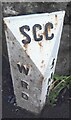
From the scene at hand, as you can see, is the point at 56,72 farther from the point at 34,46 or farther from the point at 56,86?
the point at 34,46

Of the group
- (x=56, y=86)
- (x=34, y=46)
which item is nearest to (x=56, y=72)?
(x=56, y=86)

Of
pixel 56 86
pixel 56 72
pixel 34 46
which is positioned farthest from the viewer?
pixel 56 72

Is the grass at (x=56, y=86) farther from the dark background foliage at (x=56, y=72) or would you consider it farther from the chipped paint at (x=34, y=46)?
the chipped paint at (x=34, y=46)

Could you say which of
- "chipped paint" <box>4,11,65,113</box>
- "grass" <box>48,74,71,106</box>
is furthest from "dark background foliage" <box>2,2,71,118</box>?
"chipped paint" <box>4,11,65,113</box>

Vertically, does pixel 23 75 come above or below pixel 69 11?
below

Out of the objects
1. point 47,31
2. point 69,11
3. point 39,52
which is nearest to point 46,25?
point 47,31

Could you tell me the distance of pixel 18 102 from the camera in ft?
11.6

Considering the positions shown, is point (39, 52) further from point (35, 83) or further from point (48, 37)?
point (35, 83)

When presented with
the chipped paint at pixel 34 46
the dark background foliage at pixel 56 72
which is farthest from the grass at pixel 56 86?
the chipped paint at pixel 34 46

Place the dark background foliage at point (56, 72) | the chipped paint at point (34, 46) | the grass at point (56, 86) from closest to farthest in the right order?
the chipped paint at point (34, 46) → the dark background foliage at point (56, 72) → the grass at point (56, 86)

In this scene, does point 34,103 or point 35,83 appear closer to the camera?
point 35,83

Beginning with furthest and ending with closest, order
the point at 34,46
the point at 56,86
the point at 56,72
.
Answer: the point at 56,72
the point at 56,86
the point at 34,46

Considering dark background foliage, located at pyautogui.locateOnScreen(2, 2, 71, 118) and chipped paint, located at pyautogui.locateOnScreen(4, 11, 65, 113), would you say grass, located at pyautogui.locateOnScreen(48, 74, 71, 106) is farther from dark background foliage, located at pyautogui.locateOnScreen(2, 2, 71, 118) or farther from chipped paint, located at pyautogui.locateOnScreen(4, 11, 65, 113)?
chipped paint, located at pyautogui.locateOnScreen(4, 11, 65, 113)

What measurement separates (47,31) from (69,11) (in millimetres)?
424
